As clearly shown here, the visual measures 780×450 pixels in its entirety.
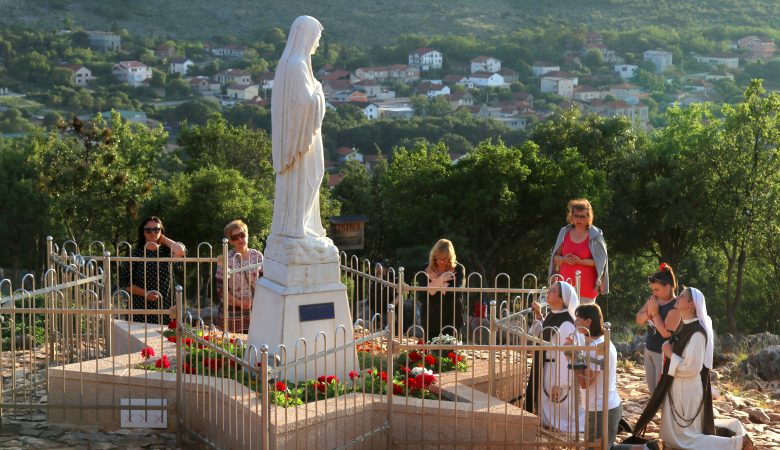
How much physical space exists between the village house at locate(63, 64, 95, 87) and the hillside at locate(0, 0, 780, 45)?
1253 cm

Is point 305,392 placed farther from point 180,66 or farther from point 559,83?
point 180,66

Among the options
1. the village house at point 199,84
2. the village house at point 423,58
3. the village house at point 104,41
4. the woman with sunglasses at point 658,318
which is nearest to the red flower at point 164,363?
the woman with sunglasses at point 658,318

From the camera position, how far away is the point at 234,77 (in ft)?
296

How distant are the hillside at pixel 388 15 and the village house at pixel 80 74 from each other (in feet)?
41.1

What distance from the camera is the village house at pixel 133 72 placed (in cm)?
8744

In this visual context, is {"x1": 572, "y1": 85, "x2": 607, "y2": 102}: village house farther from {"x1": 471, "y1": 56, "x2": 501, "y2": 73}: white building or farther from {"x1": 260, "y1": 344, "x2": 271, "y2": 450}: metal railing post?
{"x1": 260, "y1": 344, "x2": 271, "y2": 450}: metal railing post

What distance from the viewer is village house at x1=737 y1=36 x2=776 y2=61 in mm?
87812

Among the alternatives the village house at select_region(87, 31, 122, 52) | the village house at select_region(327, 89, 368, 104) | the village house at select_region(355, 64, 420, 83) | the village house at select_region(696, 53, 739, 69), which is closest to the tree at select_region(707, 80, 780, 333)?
the village house at select_region(327, 89, 368, 104)

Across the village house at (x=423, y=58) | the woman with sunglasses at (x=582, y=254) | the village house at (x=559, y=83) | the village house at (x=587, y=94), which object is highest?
the village house at (x=423, y=58)

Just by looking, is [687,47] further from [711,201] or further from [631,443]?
[631,443]

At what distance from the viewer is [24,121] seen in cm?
6538

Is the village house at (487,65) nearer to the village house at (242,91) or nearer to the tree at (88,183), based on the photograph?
the village house at (242,91)

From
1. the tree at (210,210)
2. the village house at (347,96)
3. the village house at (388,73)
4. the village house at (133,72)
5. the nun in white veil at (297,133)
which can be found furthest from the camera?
the village house at (388,73)

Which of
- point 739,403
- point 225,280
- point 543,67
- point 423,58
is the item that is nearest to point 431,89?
point 423,58
